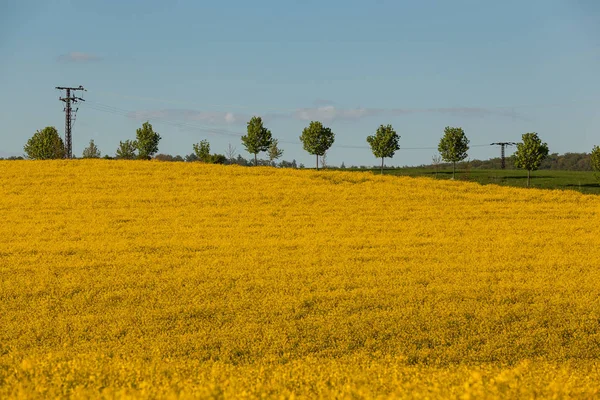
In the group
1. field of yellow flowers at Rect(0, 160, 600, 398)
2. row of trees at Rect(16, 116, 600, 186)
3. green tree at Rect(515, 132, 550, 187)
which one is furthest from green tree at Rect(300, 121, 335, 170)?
field of yellow flowers at Rect(0, 160, 600, 398)

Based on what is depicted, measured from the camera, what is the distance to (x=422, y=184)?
42.0 meters

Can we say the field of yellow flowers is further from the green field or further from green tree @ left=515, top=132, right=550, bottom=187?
green tree @ left=515, top=132, right=550, bottom=187

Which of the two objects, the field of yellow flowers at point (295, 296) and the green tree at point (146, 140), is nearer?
the field of yellow flowers at point (295, 296)

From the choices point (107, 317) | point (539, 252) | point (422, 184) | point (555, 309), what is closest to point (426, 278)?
point (555, 309)

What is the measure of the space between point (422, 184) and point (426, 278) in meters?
23.9

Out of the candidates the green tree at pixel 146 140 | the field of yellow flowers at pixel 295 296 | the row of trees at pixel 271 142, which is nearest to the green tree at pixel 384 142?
the row of trees at pixel 271 142

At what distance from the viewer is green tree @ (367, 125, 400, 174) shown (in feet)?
306

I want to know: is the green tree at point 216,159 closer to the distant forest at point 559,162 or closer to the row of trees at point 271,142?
the row of trees at point 271,142

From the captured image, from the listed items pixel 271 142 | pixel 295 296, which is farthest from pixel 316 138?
pixel 295 296

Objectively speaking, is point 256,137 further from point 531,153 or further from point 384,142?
point 531,153

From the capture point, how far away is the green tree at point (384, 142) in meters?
93.2

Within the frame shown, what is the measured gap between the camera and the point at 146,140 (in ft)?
298

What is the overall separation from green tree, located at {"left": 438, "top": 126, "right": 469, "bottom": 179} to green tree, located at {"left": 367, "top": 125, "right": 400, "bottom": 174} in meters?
6.61

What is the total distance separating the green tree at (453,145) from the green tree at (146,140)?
39.1 meters
